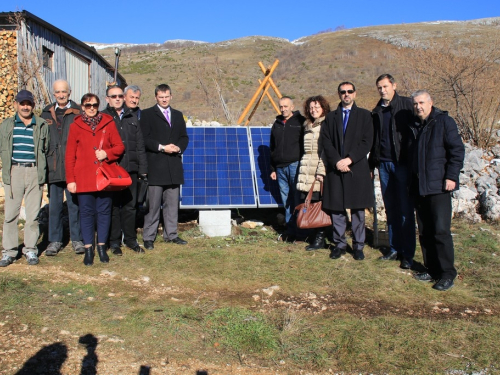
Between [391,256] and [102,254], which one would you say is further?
[391,256]

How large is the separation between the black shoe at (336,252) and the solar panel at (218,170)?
1522mm

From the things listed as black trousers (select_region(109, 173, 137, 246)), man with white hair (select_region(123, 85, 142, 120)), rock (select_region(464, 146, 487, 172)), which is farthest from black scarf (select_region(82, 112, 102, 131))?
rock (select_region(464, 146, 487, 172))

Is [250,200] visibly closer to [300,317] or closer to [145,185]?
[145,185]

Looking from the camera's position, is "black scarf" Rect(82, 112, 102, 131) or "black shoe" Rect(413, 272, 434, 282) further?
"black scarf" Rect(82, 112, 102, 131)

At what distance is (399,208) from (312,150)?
1.30m

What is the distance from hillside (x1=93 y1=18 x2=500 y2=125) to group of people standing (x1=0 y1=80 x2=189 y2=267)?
13.4 meters

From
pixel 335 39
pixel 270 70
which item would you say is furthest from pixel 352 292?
pixel 335 39

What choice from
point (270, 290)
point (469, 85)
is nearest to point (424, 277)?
point (270, 290)

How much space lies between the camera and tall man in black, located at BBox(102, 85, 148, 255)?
586cm

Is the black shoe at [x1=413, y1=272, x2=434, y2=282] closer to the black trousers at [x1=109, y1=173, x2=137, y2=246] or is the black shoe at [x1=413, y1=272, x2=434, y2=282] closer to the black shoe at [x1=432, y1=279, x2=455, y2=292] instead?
the black shoe at [x1=432, y1=279, x2=455, y2=292]

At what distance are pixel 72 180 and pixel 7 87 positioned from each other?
9.66 metres

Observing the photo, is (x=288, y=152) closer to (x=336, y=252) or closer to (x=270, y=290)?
(x=336, y=252)

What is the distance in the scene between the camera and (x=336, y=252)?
19.6ft

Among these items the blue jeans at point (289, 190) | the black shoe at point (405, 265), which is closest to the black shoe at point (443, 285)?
the black shoe at point (405, 265)
